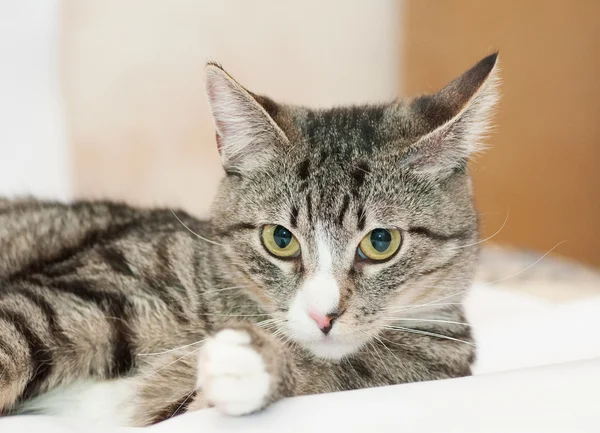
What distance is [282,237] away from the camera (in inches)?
43.7

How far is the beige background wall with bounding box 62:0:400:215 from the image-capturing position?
2502 mm

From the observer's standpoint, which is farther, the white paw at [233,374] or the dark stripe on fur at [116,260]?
the dark stripe on fur at [116,260]

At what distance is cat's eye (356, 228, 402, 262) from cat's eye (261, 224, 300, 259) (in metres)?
0.11

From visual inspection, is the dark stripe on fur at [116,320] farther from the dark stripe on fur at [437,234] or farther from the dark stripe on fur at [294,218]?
the dark stripe on fur at [437,234]

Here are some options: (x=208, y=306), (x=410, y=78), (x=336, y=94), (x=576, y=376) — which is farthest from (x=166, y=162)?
(x=576, y=376)

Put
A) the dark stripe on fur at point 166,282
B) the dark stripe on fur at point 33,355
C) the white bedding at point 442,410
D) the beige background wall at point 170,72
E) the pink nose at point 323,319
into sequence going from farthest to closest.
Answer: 1. the beige background wall at point 170,72
2. the dark stripe on fur at point 166,282
3. the dark stripe on fur at point 33,355
4. the pink nose at point 323,319
5. the white bedding at point 442,410

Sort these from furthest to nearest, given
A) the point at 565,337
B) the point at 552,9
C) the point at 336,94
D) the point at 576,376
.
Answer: the point at 336,94 → the point at 552,9 → the point at 565,337 → the point at 576,376

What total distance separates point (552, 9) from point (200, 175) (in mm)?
1742

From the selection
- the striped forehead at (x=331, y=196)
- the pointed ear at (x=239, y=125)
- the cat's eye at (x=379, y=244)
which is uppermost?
the pointed ear at (x=239, y=125)

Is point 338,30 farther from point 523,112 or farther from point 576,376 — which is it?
point 576,376

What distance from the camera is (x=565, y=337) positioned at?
4.51 ft

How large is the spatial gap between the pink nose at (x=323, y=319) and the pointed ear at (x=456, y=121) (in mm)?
316

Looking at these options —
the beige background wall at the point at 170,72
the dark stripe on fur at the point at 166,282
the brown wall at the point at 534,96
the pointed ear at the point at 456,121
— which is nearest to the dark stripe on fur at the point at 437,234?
the pointed ear at the point at 456,121

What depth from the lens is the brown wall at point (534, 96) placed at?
9.55 feet
